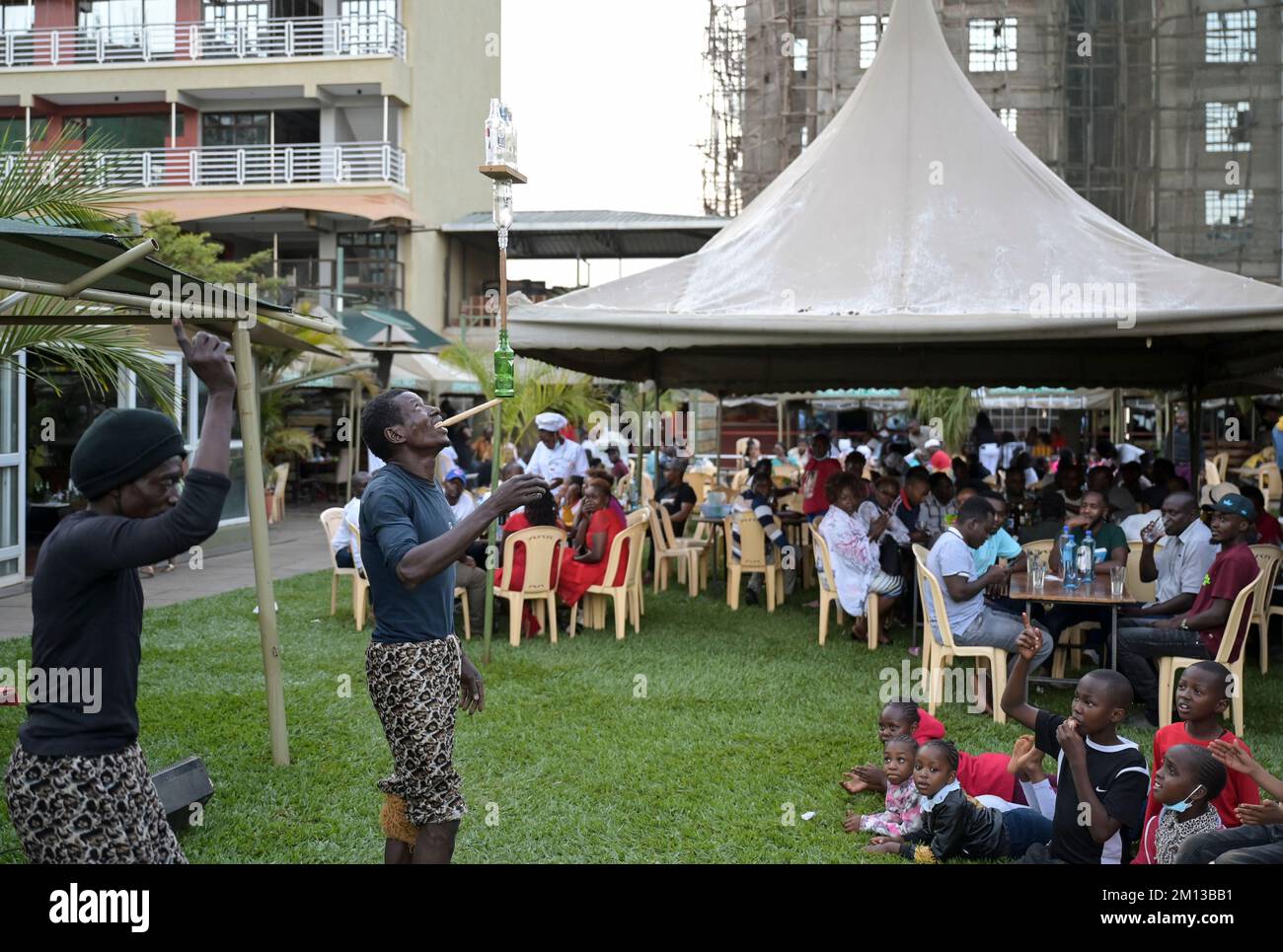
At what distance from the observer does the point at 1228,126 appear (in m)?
24.6

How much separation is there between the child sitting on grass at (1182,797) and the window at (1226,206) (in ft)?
79.6

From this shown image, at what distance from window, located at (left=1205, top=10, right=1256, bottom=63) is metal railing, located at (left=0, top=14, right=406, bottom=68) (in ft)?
61.4

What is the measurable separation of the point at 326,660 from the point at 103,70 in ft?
82.6

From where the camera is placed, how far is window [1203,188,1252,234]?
25.0 m

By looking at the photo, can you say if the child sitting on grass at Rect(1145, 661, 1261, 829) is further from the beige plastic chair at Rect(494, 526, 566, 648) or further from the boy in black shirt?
the beige plastic chair at Rect(494, 526, 566, 648)

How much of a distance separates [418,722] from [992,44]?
86.6 ft

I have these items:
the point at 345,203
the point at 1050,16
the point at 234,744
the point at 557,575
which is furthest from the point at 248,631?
the point at 1050,16

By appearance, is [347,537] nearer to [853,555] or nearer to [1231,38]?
[853,555]

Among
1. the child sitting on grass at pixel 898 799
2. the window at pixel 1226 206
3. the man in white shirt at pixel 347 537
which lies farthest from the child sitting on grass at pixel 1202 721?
→ the window at pixel 1226 206

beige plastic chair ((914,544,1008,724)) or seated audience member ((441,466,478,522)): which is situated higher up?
seated audience member ((441,466,478,522))

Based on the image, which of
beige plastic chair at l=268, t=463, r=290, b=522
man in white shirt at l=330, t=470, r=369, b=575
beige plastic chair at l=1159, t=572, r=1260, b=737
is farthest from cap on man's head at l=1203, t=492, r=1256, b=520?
beige plastic chair at l=268, t=463, r=290, b=522

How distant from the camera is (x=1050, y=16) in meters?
25.2
